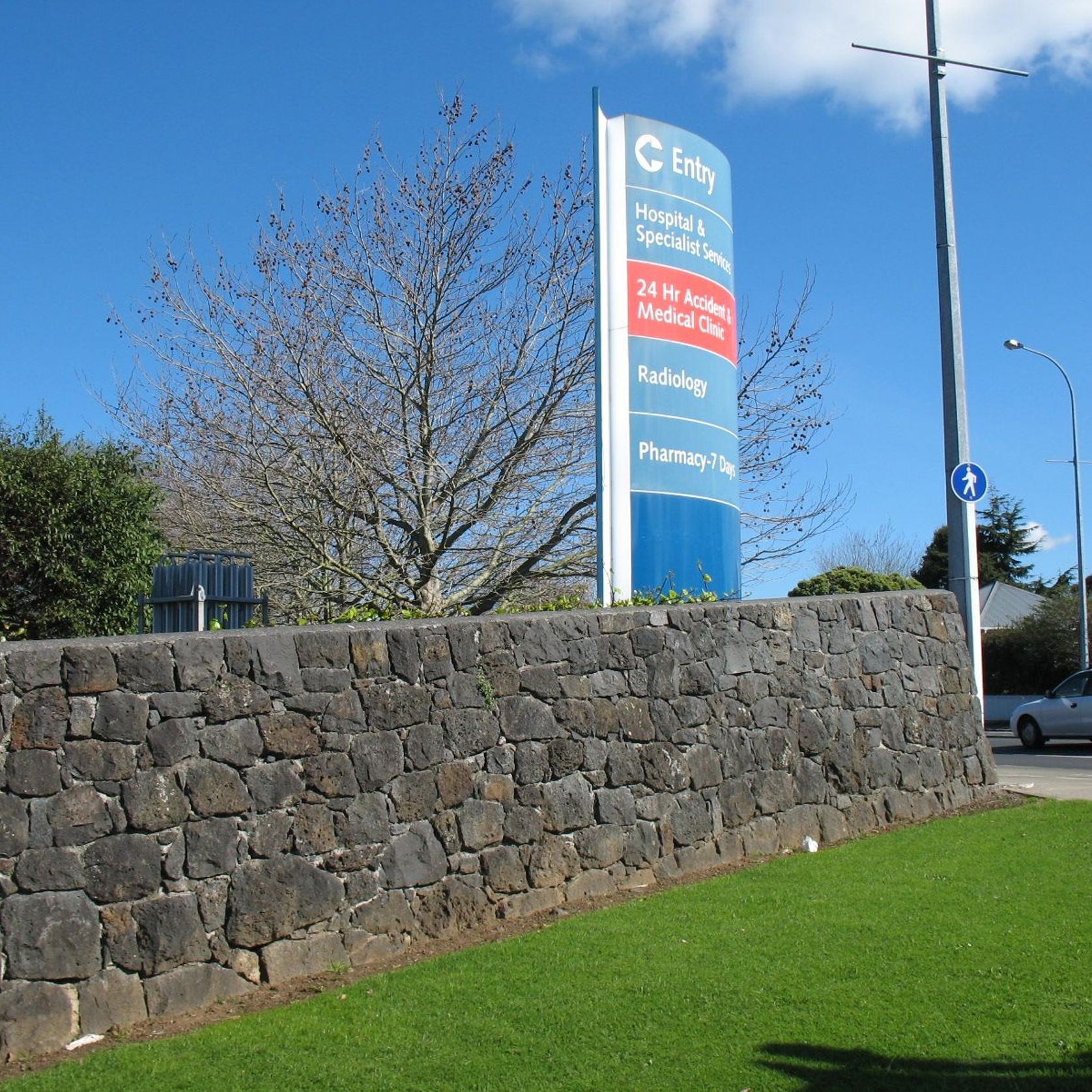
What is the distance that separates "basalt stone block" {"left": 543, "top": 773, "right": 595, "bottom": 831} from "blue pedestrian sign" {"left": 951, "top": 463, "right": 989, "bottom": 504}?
18.9 ft

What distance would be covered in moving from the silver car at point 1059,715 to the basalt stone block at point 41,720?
2064cm

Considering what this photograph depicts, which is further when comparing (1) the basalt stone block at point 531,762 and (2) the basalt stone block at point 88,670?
(1) the basalt stone block at point 531,762

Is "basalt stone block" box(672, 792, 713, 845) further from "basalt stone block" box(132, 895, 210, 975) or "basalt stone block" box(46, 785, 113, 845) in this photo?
"basalt stone block" box(46, 785, 113, 845)

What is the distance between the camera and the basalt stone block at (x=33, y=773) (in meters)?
5.77

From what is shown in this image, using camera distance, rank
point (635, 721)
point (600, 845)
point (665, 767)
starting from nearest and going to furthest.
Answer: point (600, 845), point (635, 721), point (665, 767)

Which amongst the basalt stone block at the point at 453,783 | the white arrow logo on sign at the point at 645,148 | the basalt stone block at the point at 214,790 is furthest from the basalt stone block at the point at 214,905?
the white arrow logo on sign at the point at 645,148

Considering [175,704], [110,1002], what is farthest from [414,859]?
[110,1002]

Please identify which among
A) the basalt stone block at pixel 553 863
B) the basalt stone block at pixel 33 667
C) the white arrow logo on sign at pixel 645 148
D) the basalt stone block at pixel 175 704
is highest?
the white arrow logo on sign at pixel 645 148

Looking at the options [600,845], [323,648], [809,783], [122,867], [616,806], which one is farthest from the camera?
[809,783]

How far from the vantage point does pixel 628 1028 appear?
5.67m

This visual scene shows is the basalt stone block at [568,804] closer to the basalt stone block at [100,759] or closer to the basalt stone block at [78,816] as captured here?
the basalt stone block at [100,759]

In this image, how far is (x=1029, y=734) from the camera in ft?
77.0

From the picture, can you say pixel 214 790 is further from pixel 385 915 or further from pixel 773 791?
pixel 773 791

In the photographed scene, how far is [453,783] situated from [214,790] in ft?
5.33
